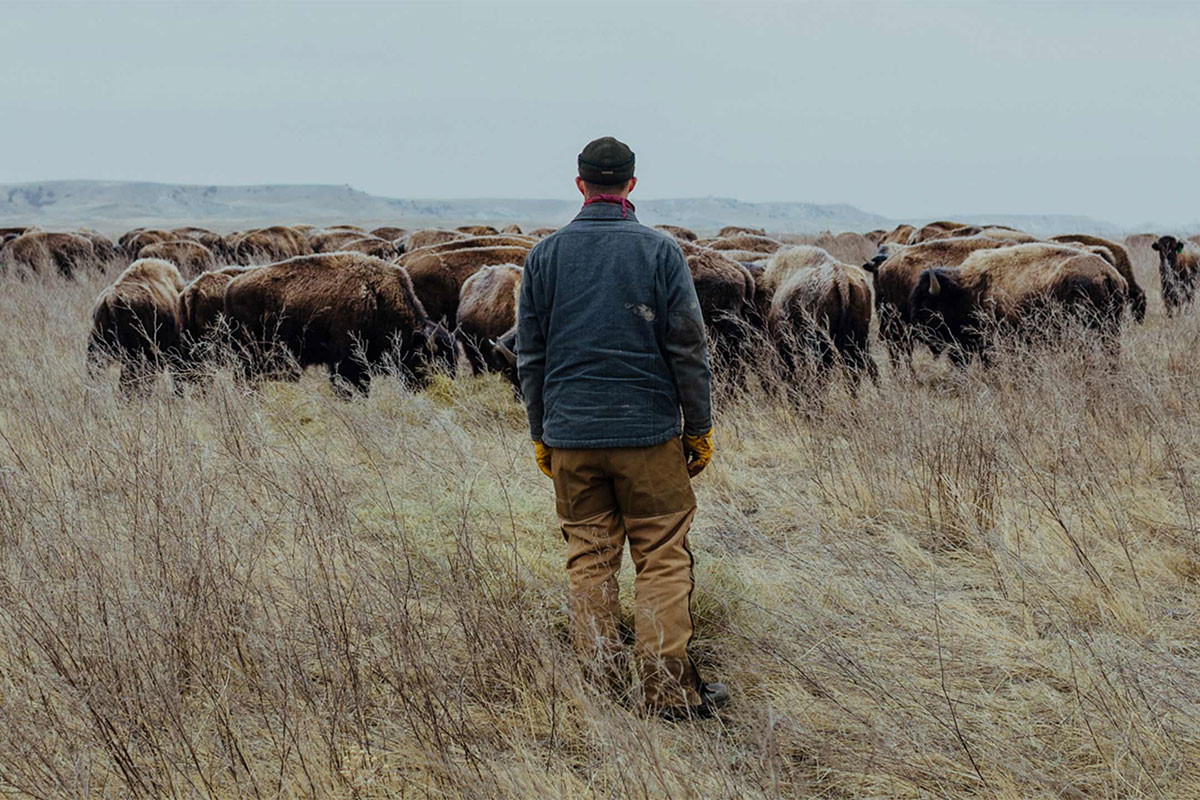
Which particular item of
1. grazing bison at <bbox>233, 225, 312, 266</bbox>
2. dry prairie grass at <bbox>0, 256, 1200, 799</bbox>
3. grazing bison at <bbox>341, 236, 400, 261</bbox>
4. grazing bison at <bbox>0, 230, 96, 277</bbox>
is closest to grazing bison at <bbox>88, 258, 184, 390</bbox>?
dry prairie grass at <bbox>0, 256, 1200, 799</bbox>

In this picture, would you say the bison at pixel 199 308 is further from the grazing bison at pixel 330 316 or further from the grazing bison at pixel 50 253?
the grazing bison at pixel 50 253

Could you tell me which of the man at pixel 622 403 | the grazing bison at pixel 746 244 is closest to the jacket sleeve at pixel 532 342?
the man at pixel 622 403

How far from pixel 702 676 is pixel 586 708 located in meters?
1.07

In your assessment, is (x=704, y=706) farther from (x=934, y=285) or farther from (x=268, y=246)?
(x=268, y=246)

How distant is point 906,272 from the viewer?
12.1 m

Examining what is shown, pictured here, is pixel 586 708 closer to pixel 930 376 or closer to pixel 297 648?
pixel 297 648

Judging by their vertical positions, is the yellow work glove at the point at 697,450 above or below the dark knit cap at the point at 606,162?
below

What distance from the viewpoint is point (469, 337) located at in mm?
10047

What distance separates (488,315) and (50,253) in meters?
19.0

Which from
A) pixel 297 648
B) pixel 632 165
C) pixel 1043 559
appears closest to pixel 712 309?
pixel 1043 559

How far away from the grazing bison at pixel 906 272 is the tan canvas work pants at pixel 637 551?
836 centimetres

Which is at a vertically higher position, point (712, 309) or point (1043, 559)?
point (712, 309)

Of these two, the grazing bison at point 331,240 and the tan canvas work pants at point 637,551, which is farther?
the grazing bison at point 331,240

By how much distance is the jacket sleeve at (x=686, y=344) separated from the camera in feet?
11.7
